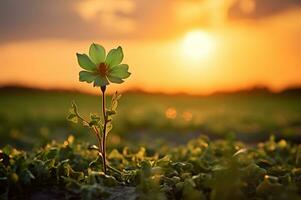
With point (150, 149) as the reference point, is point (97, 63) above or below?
above

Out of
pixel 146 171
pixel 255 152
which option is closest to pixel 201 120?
pixel 255 152

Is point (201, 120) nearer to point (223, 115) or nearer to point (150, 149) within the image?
point (223, 115)

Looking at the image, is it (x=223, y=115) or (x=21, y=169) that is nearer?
(x=21, y=169)

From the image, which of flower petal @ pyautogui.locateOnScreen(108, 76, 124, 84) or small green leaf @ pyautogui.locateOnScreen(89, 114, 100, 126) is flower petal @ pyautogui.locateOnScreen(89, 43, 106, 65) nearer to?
flower petal @ pyautogui.locateOnScreen(108, 76, 124, 84)

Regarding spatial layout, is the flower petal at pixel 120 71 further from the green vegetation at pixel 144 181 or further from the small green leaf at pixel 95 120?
the green vegetation at pixel 144 181

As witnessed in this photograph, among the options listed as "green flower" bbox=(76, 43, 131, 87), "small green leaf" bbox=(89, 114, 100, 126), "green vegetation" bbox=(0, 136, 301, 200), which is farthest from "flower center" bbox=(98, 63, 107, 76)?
"green vegetation" bbox=(0, 136, 301, 200)

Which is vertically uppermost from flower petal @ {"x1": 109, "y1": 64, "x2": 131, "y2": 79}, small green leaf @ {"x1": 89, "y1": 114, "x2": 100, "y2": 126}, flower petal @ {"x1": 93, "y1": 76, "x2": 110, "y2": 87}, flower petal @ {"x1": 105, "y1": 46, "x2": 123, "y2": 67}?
flower petal @ {"x1": 105, "y1": 46, "x2": 123, "y2": 67}

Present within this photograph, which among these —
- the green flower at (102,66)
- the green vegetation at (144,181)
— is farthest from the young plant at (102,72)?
the green vegetation at (144,181)

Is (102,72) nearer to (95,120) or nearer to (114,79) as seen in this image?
(114,79)
